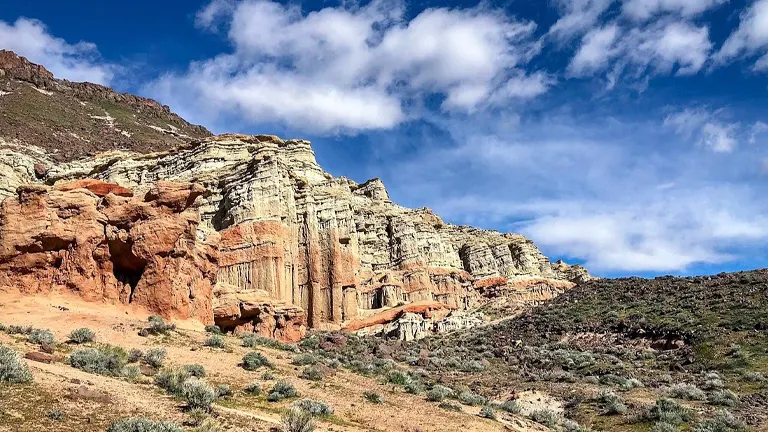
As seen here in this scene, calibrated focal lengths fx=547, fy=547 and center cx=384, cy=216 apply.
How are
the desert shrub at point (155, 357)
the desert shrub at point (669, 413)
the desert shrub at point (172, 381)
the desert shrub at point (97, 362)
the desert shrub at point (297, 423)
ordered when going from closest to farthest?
1. the desert shrub at point (297, 423)
2. the desert shrub at point (172, 381)
3. the desert shrub at point (97, 362)
4. the desert shrub at point (155, 357)
5. the desert shrub at point (669, 413)

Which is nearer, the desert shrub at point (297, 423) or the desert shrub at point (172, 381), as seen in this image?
the desert shrub at point (297, 423)

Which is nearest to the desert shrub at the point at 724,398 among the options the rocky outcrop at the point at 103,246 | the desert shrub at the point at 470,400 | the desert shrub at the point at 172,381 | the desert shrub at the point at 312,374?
the desert shrub at the point at 470,400

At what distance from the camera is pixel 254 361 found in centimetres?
1931

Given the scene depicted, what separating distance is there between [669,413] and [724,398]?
4.59 meters

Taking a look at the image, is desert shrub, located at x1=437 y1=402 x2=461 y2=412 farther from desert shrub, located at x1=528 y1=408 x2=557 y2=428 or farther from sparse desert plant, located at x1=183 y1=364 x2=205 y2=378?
sparse desert plant, located at x1=183 y1=364 x2=205 y2=378

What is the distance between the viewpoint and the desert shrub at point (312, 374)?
19.3m

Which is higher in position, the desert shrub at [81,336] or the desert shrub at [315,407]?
the desert shrub at [81,336]

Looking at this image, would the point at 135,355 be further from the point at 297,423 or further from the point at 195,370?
the point at 297,423

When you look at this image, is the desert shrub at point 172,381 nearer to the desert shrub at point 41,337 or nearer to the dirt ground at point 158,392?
the dirt ground at point 158,392

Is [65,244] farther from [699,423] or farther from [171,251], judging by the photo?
[699,423]

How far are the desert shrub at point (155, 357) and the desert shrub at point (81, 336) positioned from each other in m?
2.16

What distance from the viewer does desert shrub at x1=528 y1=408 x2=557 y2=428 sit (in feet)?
66.8

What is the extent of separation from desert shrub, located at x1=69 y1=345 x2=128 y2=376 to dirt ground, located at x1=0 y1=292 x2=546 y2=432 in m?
0.36

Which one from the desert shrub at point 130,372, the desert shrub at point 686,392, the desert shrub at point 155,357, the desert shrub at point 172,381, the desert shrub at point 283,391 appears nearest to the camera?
the desert shrub at point 172,381
